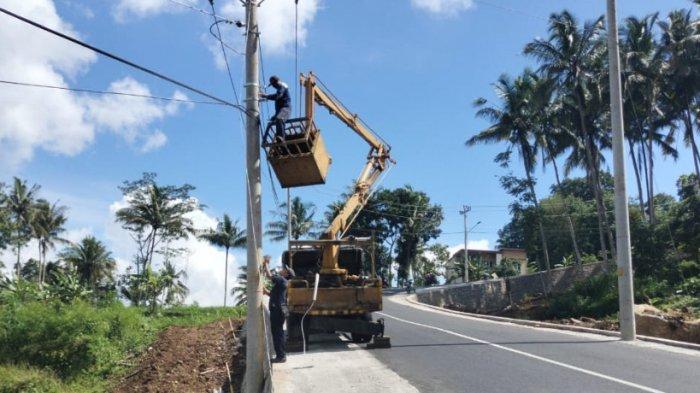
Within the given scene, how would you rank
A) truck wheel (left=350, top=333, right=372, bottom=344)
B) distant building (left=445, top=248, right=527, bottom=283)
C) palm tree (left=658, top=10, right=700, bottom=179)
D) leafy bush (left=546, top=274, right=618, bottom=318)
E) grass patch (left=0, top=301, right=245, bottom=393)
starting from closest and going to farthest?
truck wheel (left=350, top=333, right=372, bottom=344), grass patch (left=0, top=301, right=245, bottom=393), leafy bush (left=546, top=274, right=618, bottom=318), palm tree (left=658, top=10, right=700, bottom=179), distant building (left=445, top=248, right=527, bottom=283)

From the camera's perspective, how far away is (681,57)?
37.9 metres

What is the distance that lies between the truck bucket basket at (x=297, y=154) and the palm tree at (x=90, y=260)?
1876 inches

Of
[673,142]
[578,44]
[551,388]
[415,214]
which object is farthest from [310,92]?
[415,214]

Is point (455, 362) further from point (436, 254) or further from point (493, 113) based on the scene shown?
point (436, 254)

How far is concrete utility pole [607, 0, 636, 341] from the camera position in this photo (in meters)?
14.3

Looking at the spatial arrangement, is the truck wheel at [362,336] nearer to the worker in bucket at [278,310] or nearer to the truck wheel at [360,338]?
the truck wheel at [360,338]

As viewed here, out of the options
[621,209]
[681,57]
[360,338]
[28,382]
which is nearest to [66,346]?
[28,382]

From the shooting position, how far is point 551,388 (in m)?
8.34

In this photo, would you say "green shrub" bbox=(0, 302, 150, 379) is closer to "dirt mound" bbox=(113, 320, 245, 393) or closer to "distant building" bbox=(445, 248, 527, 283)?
"dirt mound" bbox=(113, 320, 245, 393)

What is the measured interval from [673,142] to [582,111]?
11.9 metres

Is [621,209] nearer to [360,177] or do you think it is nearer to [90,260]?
[360,177]

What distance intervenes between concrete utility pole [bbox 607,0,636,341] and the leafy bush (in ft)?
53.3

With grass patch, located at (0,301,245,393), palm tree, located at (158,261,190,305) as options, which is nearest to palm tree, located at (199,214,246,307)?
palm tree, located at (158,261,190,305)

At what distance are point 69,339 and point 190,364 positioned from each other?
562 centimetres
